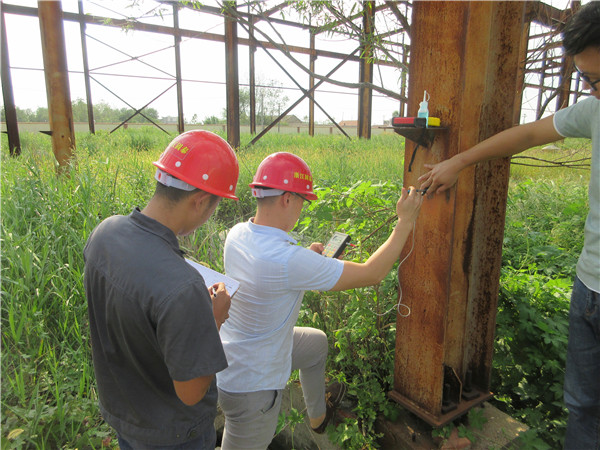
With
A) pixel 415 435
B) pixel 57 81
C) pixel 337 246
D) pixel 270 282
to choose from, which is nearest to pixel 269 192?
pixel 270 282

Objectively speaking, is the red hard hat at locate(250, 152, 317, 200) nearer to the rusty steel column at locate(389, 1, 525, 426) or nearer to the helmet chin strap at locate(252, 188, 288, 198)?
the helmet chin strap at locate(252, 188, 288, 198)

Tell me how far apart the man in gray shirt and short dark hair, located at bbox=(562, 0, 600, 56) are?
1.40 metres

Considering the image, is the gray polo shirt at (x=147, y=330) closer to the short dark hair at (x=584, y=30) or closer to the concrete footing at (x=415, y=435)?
the concrete footing at (x=415, y=435)

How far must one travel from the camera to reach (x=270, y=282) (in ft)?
5.80

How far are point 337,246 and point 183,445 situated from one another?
48.9 inches

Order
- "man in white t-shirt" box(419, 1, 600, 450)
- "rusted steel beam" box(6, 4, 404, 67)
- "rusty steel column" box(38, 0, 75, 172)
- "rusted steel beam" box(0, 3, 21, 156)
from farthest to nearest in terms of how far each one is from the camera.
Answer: "rusted steel beam" box(6, 4, 404, 67)
"rusted steel beam" box(0, 3, 21, 156)
"rusty steel column" box(38, 0, 75, 172)
"man in white t-shirt" box(419, 1, 600, 450)

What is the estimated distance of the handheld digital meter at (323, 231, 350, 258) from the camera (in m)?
2.23

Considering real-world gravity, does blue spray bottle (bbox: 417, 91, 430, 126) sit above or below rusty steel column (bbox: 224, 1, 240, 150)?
below

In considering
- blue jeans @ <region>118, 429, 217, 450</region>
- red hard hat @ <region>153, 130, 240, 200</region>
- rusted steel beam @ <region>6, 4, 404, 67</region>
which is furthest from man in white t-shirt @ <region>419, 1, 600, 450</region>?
rusted steel beam @ <region>6, 4, 404, 67</region>

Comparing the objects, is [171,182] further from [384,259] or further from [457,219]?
[457,219]

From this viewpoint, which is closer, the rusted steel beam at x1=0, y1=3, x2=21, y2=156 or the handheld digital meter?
the handheld digital meter

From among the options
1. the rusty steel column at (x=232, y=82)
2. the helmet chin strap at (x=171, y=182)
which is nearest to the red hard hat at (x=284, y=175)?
the helmet chin strap at (x=171, y=182)

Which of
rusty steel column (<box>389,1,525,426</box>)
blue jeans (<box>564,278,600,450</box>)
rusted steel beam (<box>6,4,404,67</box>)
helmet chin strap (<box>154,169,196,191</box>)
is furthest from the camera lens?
rusted steel beam (<box>6,4,404,67</box>)

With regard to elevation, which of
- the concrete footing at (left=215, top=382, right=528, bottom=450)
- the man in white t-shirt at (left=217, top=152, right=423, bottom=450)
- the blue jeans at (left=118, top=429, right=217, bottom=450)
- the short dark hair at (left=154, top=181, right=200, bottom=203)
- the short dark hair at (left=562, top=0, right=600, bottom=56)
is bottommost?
the concrete footing at (left=215, top=382, right=528, bottom=450)
